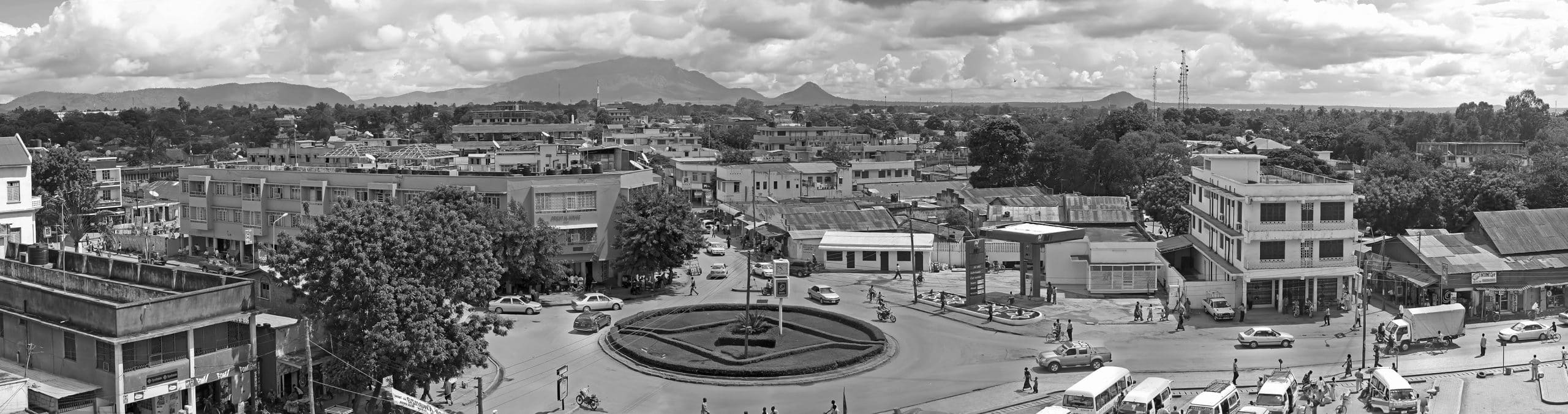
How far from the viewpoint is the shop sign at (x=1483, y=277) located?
4681 centimetres

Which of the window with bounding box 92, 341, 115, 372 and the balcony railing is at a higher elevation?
the balcony railing

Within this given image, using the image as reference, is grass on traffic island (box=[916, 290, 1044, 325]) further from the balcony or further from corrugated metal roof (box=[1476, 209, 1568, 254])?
corrugated metal roof (box=[1476, 209, 1568, 254])

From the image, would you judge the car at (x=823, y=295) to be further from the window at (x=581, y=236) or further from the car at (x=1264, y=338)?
the car at (x=1264, y=338)

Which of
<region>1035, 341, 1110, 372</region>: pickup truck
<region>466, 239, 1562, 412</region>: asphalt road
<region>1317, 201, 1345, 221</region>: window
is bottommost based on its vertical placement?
<region>466, 239, 1562, 412</region>: asphalt road

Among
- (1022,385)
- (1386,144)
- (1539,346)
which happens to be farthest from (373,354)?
(1386,144)

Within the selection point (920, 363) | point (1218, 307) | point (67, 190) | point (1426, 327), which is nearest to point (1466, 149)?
point (1218, 307)

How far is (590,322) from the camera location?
43969 millimetres

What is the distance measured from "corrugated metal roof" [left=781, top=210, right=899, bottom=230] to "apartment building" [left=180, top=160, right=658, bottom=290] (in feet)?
28.8

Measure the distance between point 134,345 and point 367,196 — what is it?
29.4 m

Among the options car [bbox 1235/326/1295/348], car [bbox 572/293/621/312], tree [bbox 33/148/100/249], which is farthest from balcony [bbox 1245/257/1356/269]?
tree [bbox 33/148/100/249]

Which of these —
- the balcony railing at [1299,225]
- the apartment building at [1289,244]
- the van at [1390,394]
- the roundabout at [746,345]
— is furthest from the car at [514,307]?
the van at [1390,394]

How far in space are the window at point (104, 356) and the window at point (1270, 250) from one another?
41995 mm

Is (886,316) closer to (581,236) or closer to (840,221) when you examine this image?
(581,236)

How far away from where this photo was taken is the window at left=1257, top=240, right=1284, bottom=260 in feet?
157
